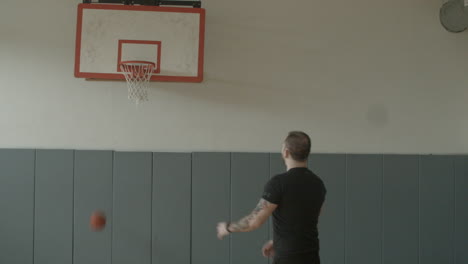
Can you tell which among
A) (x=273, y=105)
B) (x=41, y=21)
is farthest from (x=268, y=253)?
(x=41, y=21)

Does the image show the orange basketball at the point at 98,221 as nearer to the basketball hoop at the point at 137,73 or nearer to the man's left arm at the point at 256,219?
the basketball hoop at the point at 137,73

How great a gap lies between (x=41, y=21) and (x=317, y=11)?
3151mm

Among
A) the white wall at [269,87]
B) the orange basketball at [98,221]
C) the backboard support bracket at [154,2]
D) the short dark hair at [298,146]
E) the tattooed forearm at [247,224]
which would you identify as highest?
the backboard support bracket at [154,2]

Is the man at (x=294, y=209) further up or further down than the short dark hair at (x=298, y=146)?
further down

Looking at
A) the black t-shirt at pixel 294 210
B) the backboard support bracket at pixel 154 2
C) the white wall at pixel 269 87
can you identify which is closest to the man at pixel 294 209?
the black t-shirt at pixel 294 210

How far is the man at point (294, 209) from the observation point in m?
2.99

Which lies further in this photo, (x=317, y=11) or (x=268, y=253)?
(x=317, y=11)

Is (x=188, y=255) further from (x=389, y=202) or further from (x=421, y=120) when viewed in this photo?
(x=421, y=120)

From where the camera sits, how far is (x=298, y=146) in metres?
3.07

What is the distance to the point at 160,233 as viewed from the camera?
4.95m

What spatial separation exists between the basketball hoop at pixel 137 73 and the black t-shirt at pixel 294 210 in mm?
2215

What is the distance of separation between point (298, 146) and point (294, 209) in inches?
16.7

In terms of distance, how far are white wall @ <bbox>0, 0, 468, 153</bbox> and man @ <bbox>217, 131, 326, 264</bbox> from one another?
2.06 metres

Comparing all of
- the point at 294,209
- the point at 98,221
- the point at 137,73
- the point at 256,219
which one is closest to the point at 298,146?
the point at 294,209
